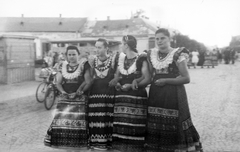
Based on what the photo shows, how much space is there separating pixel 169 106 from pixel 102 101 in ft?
3.50

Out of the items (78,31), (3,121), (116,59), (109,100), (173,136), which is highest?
(78,31)

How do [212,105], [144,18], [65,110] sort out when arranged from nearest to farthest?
[65,110], [212,105], [144,18]

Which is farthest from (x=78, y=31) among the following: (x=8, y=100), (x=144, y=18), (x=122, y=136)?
(x=122, y=136)

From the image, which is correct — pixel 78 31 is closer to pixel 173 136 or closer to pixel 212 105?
pixel 212 105

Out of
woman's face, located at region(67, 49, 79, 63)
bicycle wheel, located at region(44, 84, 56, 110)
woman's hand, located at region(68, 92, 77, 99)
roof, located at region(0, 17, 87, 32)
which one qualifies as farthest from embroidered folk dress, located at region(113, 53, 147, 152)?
roof, located at region(0, 17, 87, 32)

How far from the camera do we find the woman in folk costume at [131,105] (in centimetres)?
434

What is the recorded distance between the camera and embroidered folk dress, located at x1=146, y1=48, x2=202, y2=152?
413cm

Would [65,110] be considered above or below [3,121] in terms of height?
above

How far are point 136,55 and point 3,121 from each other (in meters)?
4.30

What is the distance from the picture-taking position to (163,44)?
14.2 feet

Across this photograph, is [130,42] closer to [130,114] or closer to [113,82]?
[113,82]

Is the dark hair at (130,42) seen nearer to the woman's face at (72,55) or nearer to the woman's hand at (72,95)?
the woman's face at (72,55)

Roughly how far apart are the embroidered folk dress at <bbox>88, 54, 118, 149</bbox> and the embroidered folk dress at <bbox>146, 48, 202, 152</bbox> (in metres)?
0.67

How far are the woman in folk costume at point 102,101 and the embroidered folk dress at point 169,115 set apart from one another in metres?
0.67
